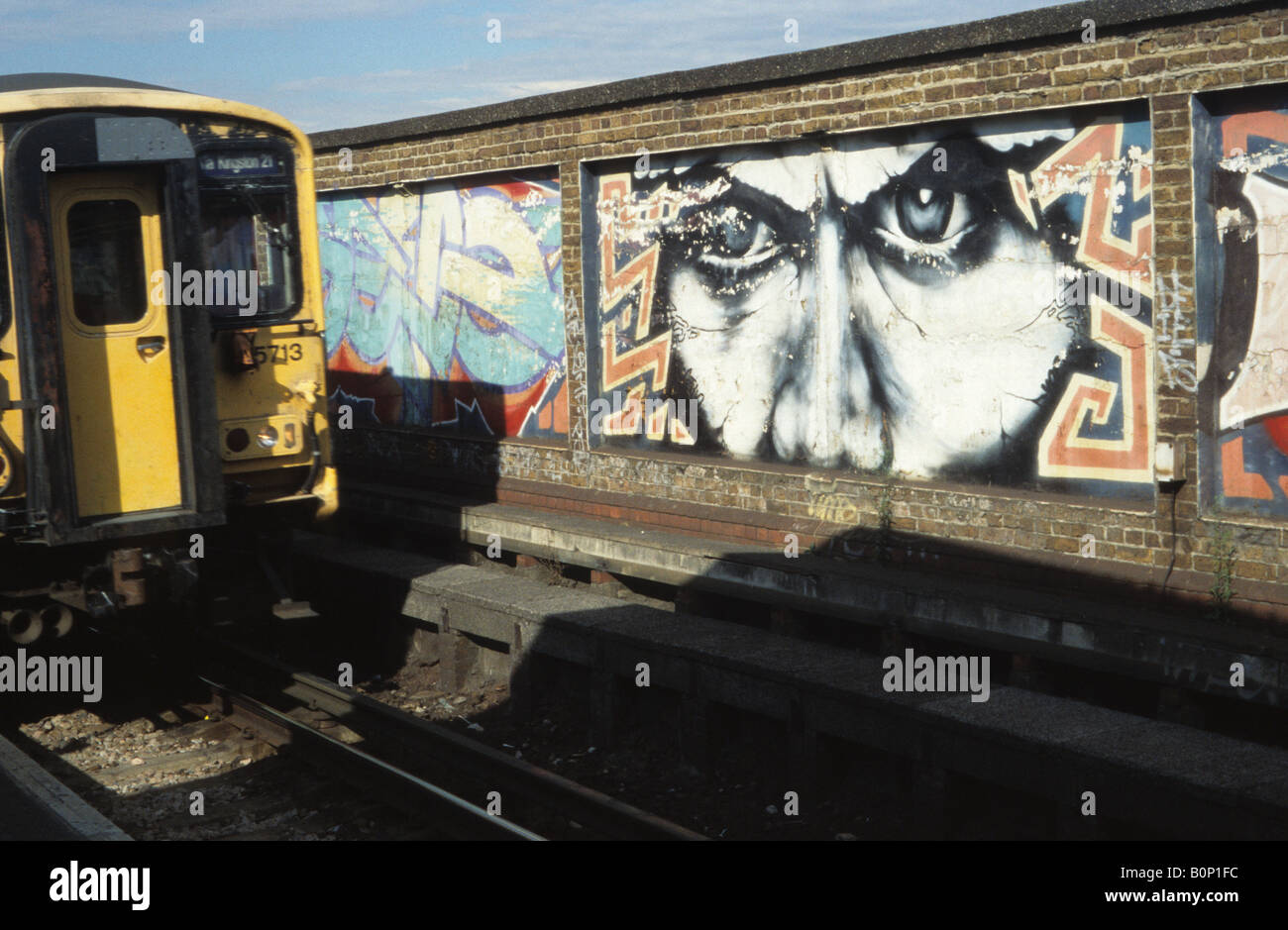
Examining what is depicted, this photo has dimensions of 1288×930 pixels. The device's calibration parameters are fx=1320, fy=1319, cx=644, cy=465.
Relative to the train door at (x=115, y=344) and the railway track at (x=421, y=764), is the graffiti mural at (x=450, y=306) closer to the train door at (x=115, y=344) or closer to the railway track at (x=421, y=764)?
the railway track at (x=421, y=764)

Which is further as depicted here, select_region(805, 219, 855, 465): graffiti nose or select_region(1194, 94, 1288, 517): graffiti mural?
select_region(805, 219, 855, 465): graffiti nose

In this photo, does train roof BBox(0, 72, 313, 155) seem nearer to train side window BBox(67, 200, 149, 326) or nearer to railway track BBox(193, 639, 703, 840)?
train side window BBox(67, 200, 149, 326)

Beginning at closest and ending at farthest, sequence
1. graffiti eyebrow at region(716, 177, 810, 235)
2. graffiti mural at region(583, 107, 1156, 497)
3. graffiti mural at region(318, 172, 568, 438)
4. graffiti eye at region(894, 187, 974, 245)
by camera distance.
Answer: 1. graffiti mural at region(583, 107, 1156, 497)
2. graffiti eye at region(894, 187, 974, 245)
3. graffiti eyebrow at region(716, 177, 810, 235)
4. graffiti mural at region(318, 172, 568, 438)

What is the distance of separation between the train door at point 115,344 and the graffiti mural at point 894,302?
406cm

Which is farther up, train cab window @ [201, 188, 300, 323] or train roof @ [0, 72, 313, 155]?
train roof @ [0, 72, 313, 155]

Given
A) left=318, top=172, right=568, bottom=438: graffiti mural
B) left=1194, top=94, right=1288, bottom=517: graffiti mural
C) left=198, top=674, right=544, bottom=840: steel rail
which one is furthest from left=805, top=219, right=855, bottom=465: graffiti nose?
left=198, top=674, right=544, bottom=840: steel rail

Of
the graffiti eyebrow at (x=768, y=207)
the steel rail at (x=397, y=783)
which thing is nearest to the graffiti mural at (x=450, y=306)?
the graffiti eyebrow at (x=768, y=207)

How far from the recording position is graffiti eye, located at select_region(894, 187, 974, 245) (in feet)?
26.8

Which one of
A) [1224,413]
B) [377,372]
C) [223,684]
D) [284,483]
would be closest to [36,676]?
[223,684]

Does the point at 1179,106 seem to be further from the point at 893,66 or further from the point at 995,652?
the point at 995,652

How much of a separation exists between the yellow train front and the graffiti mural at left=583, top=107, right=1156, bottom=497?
295 centimetres

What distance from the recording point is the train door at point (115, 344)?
7.27 m

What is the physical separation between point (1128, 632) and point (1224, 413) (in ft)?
4.16

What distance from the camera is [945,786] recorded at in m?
6.41
